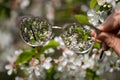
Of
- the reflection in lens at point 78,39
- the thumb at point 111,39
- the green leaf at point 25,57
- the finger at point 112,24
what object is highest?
the finger at point 112,24

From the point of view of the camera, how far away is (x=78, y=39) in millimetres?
1927

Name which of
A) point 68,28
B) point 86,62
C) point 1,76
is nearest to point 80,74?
point 86,62

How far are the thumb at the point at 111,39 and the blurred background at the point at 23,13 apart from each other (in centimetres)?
241

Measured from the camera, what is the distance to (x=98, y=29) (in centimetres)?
155

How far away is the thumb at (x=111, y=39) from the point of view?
153 centimetres

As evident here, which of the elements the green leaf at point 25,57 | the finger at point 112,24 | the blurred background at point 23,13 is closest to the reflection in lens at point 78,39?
the finger at point 112,24

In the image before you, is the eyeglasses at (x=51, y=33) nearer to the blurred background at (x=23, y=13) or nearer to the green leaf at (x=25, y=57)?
the green leaf at (x=25, y=57)

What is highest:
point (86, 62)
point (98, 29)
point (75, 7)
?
point (98, 29)

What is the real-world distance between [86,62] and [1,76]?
481mm

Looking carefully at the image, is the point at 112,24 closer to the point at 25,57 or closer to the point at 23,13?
the point at 25,57

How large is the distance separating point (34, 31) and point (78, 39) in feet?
0.61

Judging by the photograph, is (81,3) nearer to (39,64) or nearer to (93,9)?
(39,64)

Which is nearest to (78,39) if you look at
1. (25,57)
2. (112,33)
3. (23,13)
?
(112,33)

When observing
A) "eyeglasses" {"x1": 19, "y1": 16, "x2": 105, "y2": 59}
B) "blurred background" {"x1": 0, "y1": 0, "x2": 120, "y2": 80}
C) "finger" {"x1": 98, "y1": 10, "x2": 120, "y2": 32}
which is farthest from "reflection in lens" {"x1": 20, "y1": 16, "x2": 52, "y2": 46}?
"blurred background" {"x1": 0, "y1": 0, "x2": 120, "y2": 80}
